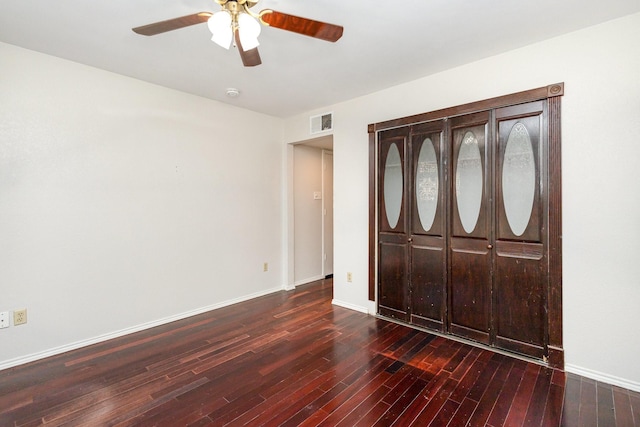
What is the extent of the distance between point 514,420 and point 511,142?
1.99 m

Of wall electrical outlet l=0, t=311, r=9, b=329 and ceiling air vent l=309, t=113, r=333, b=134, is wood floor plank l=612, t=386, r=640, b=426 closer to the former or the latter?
ceiling air vent l=309, t=113, r=333, b=134

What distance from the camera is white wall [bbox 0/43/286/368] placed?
2.53 meters

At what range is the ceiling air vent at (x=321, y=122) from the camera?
3986 mm

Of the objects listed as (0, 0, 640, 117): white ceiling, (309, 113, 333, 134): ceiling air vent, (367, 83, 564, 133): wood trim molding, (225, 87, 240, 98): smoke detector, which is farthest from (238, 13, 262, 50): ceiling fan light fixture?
(309, 113, 333, 134): ceiling air vent

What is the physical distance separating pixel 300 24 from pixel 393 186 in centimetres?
204

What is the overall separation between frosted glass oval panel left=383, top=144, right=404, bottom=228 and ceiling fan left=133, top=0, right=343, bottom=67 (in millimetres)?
1758

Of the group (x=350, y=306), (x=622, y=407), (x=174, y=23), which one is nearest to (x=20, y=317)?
(x=174, y=23)

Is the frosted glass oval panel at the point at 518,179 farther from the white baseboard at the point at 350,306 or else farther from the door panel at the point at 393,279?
the white baseboard at the point at 350,306

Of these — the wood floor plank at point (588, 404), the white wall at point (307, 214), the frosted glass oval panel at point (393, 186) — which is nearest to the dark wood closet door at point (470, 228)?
the frosted glass oval panel at point (393, 186)

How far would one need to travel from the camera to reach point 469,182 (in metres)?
2.82

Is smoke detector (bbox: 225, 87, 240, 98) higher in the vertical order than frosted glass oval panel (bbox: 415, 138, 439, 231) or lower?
higher

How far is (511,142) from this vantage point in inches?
101

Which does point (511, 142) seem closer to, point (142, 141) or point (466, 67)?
point (466, 67)

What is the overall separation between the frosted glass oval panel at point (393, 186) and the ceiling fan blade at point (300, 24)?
68.9 inches
